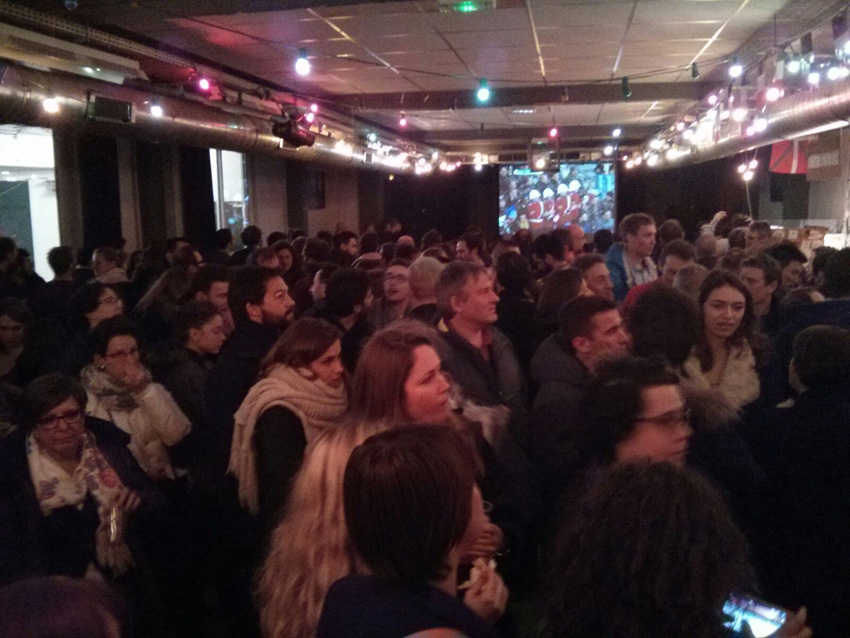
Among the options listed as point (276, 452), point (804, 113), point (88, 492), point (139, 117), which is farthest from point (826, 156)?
point (88, 492)

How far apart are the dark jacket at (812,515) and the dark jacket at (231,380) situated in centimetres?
166

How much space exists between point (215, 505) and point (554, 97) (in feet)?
25.2

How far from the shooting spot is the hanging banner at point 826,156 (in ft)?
27.1

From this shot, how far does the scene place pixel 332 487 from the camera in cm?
154

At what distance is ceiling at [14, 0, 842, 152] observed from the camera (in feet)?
17.2

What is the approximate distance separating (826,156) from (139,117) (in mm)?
7050

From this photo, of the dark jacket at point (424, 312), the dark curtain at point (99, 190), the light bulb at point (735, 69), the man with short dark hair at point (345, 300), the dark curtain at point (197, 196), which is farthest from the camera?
the dark curtain at point (197, 196)

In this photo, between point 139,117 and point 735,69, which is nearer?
point 139,117

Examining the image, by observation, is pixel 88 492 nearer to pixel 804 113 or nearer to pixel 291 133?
pixel 804 113

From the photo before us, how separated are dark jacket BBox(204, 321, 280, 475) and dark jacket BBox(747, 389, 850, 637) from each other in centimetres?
166

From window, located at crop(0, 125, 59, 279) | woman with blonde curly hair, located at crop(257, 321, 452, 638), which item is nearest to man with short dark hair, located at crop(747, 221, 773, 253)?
woman with blonde curly hair, located at crop(257, 321, 452, 638)

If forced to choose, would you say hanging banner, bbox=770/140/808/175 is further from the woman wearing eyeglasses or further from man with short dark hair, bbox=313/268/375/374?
the woman wearing eyeglasses

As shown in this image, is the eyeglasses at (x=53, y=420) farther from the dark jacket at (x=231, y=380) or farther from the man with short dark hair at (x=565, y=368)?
the man with short dark hair at (x=565, y=368)

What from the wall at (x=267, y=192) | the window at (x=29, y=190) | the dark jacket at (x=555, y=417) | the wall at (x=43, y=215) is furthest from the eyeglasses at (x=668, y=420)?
the wall at (x=267, y=192)
